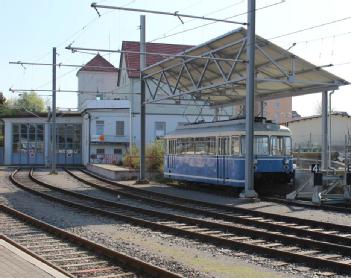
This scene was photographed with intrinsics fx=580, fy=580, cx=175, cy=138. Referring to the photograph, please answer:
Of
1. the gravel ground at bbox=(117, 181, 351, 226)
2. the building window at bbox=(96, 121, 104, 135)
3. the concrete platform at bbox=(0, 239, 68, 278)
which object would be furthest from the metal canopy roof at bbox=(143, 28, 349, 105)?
the building window at bbox=(96, 121, 104, 135)

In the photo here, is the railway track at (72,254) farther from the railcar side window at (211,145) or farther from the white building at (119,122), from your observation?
the white building at (119,122)

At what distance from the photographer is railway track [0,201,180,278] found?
Answer: 29.1ft

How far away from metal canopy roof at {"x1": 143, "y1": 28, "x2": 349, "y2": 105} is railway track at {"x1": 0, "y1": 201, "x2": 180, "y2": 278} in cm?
1009

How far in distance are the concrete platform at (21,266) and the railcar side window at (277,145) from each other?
15.2 metres

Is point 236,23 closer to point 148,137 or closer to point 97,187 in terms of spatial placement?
point 97,187

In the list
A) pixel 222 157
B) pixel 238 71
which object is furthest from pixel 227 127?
pixel 238 71

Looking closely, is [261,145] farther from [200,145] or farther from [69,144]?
[69,144]

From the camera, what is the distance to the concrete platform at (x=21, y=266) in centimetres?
789

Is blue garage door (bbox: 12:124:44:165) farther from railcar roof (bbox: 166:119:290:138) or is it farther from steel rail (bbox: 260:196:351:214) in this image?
steel rail (bbox: 260:196:351:214)

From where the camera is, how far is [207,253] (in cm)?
1067

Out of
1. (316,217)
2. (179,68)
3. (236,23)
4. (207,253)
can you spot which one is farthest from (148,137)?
(207,253)

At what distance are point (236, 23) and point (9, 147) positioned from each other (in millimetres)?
41155

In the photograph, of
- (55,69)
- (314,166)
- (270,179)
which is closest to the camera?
(314,166)

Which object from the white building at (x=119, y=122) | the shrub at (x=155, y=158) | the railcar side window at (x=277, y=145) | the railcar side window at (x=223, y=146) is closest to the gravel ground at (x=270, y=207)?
the railcar side window at (x=223, y=146)
